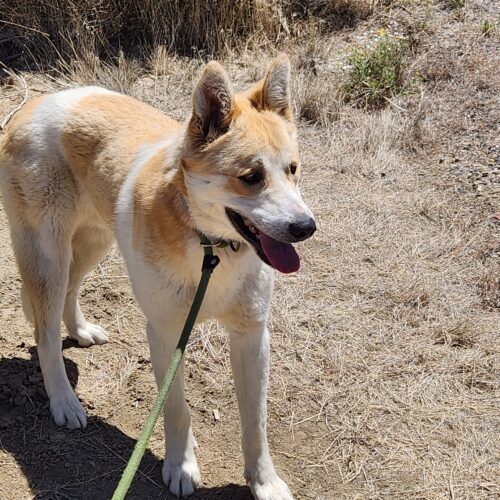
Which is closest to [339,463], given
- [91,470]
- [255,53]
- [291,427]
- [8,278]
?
[291,427]

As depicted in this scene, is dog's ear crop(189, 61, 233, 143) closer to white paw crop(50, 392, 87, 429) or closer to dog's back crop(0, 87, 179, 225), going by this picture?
dog's back crop(0, 87, 179, 225)

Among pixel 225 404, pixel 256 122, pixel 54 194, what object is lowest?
pixel 225 404

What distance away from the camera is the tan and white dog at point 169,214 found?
2.67 m

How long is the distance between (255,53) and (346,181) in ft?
6.49

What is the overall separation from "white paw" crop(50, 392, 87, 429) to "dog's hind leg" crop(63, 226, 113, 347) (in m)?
0.52

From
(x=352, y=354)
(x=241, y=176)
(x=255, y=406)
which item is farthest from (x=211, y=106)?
(x=352, y=354)

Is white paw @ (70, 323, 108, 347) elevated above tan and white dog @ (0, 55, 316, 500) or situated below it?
below

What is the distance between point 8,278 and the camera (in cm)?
457

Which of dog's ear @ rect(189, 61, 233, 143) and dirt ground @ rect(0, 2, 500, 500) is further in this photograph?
dirt ground @ rect(0, 2, 500, 500)

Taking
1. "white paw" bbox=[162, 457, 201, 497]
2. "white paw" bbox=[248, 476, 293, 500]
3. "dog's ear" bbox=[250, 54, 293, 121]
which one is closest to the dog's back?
"dog's ear" bbox=[250, 54, 293, 121]

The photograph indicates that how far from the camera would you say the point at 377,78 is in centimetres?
629

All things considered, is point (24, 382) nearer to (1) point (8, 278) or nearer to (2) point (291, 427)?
(1) point (8, 278)

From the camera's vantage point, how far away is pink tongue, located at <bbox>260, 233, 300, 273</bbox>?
2613mm

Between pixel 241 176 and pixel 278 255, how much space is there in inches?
12.0
